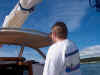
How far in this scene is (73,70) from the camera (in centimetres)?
162

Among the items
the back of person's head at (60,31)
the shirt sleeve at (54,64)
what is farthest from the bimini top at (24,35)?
the shirt sleeve at (54,64)

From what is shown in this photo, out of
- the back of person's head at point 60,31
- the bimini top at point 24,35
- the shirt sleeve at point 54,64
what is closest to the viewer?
the shirt sleeve at point 54,64

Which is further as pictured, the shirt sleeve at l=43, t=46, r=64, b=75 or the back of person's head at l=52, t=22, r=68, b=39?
the back of person's head at l=52, t=22, r=68, b=39

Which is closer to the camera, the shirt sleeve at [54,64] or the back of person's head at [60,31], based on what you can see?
the shirt sleeve at [54,64]

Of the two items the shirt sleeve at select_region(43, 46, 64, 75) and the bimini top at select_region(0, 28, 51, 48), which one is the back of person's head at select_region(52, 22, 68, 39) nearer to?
the shirt sleeve at select_region(43, 46, 64, 75)

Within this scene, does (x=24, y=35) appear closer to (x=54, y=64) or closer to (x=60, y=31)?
(x=60, y=31)

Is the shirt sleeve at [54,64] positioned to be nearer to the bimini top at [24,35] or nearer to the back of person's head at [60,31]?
the back of person's head at [60,31]

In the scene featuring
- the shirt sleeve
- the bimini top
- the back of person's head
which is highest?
the bimini top

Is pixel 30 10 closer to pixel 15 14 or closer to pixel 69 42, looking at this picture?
pixel 15 14

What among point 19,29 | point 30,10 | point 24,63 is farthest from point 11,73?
point 30,10

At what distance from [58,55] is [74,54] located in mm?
172

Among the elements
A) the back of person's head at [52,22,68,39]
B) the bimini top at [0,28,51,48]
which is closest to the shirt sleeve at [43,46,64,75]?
the back of person's head at [52,22,68,39]

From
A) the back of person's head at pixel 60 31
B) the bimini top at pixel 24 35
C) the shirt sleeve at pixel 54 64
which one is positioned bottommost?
the shirt sleeve at pixel 54 64

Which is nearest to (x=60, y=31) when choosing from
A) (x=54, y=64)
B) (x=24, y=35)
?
(x=54, y=64)
